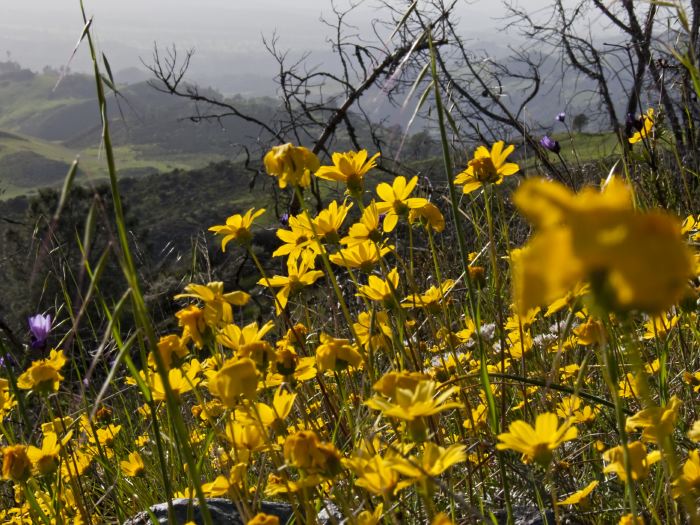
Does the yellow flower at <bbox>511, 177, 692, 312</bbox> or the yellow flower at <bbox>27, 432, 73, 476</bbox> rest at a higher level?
the yellow flower at <bbox>511, 177, 692, 312</bbox>

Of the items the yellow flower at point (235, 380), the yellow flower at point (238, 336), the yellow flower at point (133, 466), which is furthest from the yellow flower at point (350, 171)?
the yellow flower at point (133, 466)

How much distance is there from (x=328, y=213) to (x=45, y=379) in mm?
700

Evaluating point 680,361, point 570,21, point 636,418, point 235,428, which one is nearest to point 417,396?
point 636,418

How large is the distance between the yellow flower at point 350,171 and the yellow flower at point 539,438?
2.21ft

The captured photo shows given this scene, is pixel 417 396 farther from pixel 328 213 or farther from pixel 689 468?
pixel 328 213

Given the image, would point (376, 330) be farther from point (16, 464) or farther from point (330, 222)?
point (16, 464)

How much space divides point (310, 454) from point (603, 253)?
2.04 ft

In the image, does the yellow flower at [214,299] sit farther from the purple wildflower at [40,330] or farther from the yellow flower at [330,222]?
the purple wildflower at [40,330]

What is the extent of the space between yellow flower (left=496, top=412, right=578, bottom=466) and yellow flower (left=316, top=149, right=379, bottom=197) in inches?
26.5

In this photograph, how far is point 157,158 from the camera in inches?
4077

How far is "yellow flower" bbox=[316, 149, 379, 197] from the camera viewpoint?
1519 millimetres

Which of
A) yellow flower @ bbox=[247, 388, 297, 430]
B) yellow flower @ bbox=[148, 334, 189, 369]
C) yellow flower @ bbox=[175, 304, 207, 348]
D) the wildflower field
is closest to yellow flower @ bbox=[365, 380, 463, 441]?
the wildflower field

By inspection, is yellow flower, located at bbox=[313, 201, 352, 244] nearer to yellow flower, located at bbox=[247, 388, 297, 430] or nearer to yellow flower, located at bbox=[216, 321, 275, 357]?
yellow flower, located at bbox=[216, 321, 275, 357]

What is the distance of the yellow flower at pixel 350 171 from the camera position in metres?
1.52
